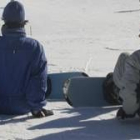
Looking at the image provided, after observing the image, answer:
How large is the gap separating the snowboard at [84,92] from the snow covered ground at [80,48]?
139 millimetres

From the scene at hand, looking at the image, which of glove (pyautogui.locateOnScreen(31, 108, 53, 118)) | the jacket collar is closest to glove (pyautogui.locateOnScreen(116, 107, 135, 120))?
glove (pyautogui.locateOnScreen(31, 108, 53, 118))

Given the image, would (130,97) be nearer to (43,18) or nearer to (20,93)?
(20,93)

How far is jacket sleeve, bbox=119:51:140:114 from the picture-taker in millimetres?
5797

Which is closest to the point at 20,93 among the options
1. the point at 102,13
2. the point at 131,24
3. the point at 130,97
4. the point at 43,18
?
the point at 130,97

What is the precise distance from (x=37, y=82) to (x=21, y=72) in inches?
7.8

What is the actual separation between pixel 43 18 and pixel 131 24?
2731 millimetres

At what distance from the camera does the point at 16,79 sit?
6137mm

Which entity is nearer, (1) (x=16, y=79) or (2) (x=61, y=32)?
(1) (x=16, y=79)

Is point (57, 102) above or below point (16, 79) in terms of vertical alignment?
below

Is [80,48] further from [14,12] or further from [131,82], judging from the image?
[131,82]

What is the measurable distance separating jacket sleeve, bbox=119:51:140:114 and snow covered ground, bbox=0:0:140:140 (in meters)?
0.20

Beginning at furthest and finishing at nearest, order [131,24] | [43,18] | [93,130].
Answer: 1. [43,18]
2. [131,24]
3. [93,130]

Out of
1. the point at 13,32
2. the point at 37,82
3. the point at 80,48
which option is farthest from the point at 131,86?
the point at 80,48

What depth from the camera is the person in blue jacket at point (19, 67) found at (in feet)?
19.9
